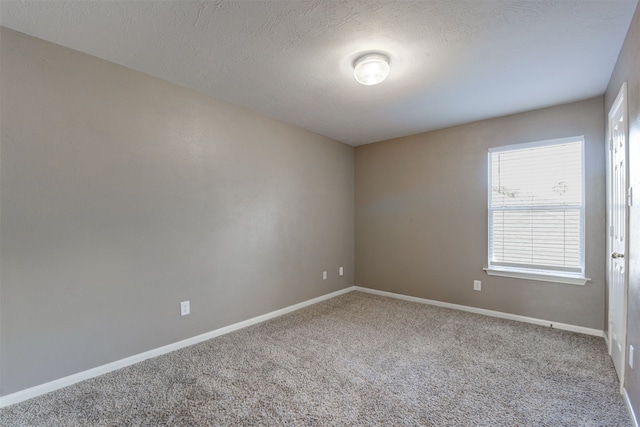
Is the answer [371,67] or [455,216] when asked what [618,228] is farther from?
[371,67]

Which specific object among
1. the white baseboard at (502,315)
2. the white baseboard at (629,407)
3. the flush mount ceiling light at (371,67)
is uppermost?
the flush mount ceiling light at (371,67)

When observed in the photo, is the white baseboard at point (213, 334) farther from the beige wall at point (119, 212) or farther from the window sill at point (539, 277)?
the window sill at point (539, 277)

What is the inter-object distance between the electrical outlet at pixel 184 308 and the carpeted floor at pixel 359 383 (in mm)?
349

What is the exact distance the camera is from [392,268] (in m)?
4.47

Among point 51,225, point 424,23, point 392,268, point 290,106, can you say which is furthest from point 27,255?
point 392,268

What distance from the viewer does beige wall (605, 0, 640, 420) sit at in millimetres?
1669

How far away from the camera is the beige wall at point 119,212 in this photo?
6.45ft

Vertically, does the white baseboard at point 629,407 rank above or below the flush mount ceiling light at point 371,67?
below

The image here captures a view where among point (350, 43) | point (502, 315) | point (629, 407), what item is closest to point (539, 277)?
point (502, 315)

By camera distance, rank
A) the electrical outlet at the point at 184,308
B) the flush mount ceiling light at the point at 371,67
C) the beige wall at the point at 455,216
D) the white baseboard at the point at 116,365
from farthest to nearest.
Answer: the beige wall at the point at 455,216, the electrical outlet at the point at 184,308, the flush mount ceiling light at the point at 371,67, the white baseboard at the point at 116,365

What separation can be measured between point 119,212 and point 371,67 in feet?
7.53

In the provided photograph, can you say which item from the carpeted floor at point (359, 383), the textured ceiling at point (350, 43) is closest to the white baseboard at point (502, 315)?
the carpeted floor at point (359, 383)

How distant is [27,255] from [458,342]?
11.6 feet

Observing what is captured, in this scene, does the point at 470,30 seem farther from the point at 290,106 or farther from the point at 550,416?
the point at 550,416
